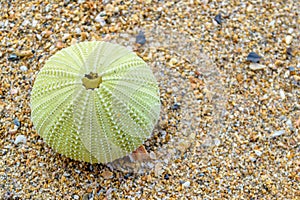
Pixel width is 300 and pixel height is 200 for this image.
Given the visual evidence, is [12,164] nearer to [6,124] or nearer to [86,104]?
[6,124]

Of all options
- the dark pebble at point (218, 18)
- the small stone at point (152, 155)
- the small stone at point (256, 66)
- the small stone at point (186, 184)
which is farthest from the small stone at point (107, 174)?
the dark pebble at point (218, 18)

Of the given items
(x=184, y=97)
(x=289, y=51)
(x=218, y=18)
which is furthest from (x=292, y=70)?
(x=184, y=97)

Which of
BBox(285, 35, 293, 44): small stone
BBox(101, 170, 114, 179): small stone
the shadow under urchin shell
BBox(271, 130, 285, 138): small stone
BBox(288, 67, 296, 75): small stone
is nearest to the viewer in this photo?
BBox(101, 170, 114, 179): small stone

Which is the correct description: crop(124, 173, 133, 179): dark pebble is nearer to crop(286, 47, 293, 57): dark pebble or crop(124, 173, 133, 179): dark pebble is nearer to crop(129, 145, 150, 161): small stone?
crop(129, 145, 150, 161): small stone

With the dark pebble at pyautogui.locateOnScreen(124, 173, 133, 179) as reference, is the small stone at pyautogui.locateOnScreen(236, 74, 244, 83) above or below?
above

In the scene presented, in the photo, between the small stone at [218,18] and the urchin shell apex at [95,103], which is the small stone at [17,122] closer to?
the urchin shell apex at [95,103]

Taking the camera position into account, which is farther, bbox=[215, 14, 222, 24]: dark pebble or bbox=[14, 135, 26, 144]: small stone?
bbox=[215, 14, 222, 24]: dark pebble

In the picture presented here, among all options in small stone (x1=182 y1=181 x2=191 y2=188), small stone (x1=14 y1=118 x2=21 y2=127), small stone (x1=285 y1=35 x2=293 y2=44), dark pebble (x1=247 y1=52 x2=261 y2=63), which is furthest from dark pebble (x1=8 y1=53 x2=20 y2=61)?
small stone (x1=285 y1=35 x2=293 y2=44)

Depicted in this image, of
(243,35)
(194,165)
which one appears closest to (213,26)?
(243,35)
